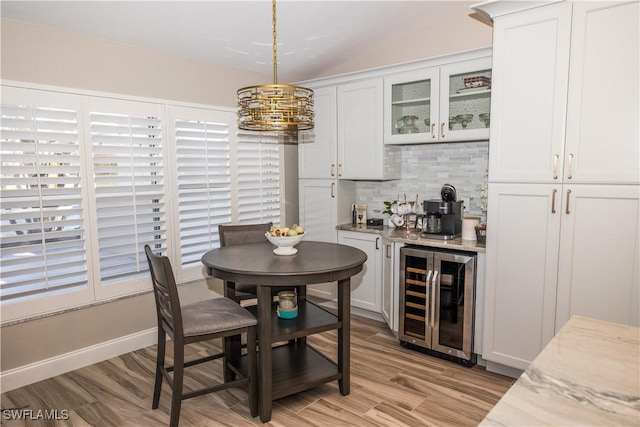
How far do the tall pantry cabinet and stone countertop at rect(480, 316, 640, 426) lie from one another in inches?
52.7

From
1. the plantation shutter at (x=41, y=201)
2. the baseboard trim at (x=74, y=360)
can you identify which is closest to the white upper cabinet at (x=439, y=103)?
the plantation shutter at (x=41, y=201)

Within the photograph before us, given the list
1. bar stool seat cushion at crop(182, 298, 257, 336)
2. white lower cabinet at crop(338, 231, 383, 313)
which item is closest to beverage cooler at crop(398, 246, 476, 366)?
white lower cabinet at crop(338, 231, 383, 313)

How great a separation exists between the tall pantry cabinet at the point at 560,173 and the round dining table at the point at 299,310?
3.55 feet

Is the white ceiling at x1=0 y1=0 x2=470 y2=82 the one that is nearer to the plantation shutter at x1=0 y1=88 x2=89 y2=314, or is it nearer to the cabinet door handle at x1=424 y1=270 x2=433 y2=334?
the plantation shutter at x1=0 y1=88 x2=89 y2=314

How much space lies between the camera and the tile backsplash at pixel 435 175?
3662 millimetres

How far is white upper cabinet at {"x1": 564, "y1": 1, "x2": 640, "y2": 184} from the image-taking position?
93.6 inches

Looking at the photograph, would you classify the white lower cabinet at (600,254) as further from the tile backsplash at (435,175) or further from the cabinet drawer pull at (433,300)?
the tile backsplash at (435,175)

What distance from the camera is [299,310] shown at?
2908 millimetres

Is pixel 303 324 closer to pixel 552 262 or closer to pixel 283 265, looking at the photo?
pixel 283 265

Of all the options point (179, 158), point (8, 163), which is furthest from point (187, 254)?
point (8, 163)

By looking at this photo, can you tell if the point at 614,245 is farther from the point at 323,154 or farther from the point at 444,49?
the point at 323,154

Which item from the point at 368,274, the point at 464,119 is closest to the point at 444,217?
the point at 464,119

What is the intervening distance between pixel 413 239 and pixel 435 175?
0.85m

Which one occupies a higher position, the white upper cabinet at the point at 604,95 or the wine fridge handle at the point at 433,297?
the white upper cabinet at the point at 604,95
